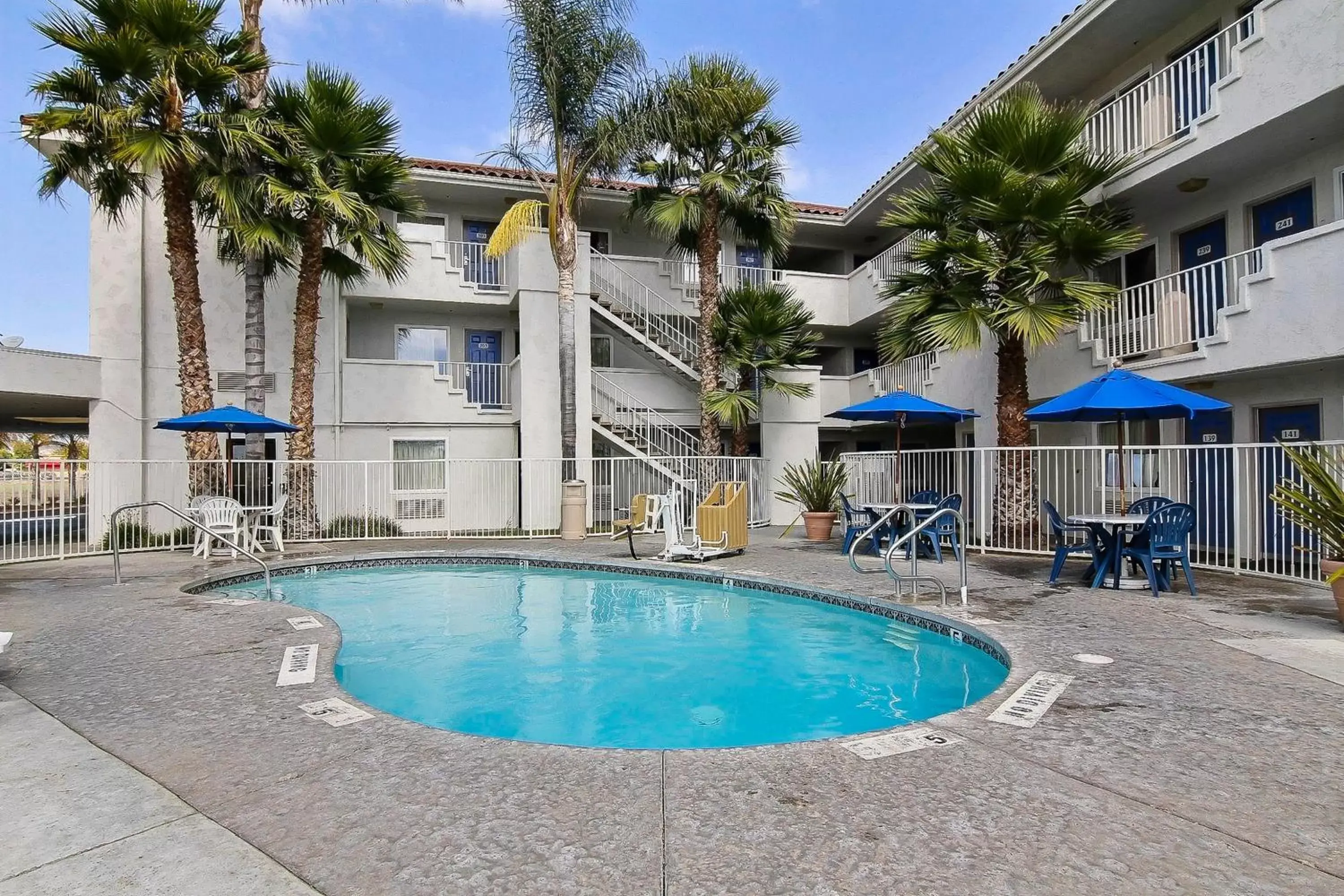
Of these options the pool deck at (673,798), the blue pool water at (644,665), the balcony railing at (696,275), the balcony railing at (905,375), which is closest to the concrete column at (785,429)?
the balcony railing at (905,375)

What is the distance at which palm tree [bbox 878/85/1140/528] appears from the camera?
1128 centimetres

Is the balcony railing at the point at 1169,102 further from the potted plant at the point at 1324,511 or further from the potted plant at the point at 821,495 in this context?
the potted plant at the point at 821,495

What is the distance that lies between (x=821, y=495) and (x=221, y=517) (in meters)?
10.8

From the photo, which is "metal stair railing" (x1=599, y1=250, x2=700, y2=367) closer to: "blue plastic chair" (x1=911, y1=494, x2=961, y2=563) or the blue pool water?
"blue plastic chair" (x1=911, y1=494, x2=961, y2=563)

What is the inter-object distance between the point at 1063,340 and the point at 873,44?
9627mm

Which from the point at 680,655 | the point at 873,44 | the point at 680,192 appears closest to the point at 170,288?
the point at 680,192

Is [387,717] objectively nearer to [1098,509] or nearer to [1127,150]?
[1098,509]

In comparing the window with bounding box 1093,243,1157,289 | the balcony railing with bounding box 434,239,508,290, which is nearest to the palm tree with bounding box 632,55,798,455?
the balcony railing with bounding box 434,239,508,290

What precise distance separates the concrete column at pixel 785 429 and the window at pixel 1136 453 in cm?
616

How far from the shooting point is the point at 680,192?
16969 mm

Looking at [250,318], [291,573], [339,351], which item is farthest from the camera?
[339,351]

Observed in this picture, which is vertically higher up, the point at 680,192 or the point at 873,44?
the point at 873,44

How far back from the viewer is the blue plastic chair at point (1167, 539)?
25.9 feet

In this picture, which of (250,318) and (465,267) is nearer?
(250,318)
